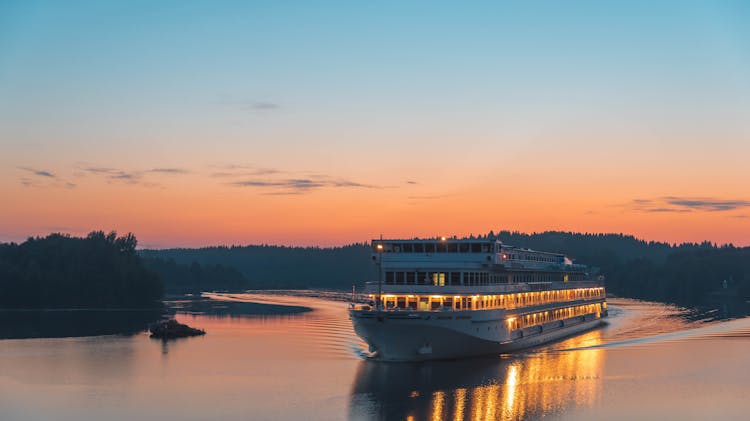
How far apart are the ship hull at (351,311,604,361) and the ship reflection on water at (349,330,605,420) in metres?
0.79

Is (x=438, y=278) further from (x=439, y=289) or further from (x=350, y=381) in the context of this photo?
(x=350, y=381)

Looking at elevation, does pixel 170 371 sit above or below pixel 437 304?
below

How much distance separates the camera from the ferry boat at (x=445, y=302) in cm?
6009

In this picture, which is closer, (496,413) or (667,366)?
(496,413)

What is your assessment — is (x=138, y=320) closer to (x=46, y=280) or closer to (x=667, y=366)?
(x=46, y=280)

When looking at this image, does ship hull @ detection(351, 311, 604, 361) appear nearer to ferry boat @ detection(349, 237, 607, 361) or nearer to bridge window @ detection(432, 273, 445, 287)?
ferry boat @ detection(349, 237, 607, 361)

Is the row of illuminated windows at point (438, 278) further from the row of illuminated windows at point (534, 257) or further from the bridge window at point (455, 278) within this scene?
the row of illuminated windows at point (534, 257)

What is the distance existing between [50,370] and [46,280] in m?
94.4

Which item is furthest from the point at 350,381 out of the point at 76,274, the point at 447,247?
the point at 76,274

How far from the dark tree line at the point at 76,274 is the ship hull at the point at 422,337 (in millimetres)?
101962

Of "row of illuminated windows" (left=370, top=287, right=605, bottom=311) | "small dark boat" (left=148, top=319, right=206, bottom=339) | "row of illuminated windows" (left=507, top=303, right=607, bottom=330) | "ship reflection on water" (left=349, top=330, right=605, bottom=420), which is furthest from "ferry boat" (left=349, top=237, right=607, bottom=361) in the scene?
"small dark boat" (left=148, top=319, right=206, bottom=339)

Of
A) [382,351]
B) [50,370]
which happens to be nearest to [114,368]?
[50,370]

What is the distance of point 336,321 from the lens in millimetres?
109562

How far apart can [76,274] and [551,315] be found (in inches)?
4248
